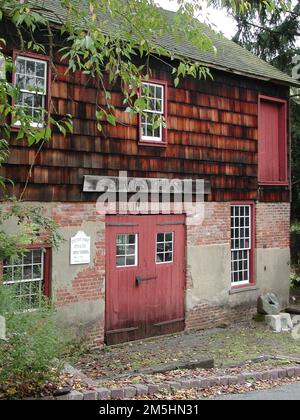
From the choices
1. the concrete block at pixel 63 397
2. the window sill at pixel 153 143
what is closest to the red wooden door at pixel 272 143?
the window sill at pixel 153 143

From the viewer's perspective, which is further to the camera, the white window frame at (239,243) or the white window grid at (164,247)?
the white window frame at (239,243)

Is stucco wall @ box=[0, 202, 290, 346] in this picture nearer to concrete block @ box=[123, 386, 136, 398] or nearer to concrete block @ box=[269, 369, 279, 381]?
concrete block @ box=[123, 386, 136, 398]

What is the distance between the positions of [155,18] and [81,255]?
4.81 metres

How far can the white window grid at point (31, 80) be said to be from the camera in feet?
33.4

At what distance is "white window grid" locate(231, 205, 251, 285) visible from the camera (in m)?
14.7

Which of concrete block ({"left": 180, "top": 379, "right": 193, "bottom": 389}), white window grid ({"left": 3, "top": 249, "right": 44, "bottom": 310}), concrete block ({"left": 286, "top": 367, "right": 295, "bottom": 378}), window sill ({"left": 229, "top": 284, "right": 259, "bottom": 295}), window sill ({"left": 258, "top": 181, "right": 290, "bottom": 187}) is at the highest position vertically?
window sill ({"left": 258, "top": 181, "right": 290, "bottom": 187})

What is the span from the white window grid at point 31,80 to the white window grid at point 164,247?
4.07 meters

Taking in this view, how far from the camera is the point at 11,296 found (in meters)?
7.14

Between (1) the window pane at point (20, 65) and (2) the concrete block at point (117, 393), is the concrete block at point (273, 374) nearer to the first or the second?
(2) the concrete block at point (117, 393)

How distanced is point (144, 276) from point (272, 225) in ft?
16.4

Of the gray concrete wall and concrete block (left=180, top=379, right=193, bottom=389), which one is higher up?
the gray concrete wall

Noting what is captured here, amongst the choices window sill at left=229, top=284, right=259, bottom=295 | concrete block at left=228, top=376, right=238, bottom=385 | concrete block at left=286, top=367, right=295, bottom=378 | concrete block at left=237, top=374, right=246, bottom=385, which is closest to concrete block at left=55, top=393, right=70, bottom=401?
concrete block at left=228, top=376, right=238, bottom=385

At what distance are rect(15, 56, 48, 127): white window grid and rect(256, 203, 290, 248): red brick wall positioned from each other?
23.4 feet

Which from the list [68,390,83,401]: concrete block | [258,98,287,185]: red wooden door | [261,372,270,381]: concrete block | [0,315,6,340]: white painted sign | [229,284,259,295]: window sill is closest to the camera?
[0,315,6,340]: white painted sign
